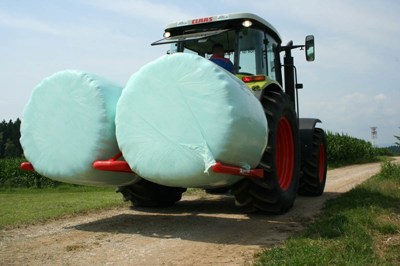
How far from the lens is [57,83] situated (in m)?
5.30

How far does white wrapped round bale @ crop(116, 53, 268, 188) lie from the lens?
4.51 metres

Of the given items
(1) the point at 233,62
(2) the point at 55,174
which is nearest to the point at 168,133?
(2) the point at 55,174

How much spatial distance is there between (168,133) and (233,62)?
2226 millimetres

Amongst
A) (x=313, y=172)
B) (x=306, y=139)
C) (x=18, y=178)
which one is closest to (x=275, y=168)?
(x=306, y=139)

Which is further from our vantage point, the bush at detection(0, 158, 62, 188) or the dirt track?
the bush at detection(0, 158, 62, 188)

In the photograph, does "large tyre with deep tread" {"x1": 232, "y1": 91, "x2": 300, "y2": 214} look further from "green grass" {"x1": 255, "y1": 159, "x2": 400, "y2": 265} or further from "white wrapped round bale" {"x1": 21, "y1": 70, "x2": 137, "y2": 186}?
"white wrapped round bale" {"x1": 21, "y1": 70, "x2": 137, "y2": 186}

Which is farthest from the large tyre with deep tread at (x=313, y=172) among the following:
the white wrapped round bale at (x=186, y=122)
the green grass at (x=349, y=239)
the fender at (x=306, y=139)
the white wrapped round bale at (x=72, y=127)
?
the white wrapped round bale at (x=72, y=127)

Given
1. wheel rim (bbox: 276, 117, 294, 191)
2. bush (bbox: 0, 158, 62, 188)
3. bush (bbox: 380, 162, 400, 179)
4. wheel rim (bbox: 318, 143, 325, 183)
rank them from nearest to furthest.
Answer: wheel rim (bbox: 276, 117, 294, 191) < wheel rim (bbox: 318, 143, 325, 183) < bush (bbox: 380, 162, 400, 179) < bush (bbox: 0, 158, 62, 188)

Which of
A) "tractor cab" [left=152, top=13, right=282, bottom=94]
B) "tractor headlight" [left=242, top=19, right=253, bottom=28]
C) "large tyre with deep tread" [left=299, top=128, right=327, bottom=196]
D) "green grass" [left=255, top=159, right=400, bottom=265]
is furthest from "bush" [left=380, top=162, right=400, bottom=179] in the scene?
"tractor headlight" [left=242, top=19, right=253, bottom=28]

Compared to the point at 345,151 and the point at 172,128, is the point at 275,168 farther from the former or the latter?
the point at 345,151

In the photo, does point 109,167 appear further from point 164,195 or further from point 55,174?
point 164,195

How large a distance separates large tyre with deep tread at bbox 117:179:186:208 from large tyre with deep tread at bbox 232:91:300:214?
147cm

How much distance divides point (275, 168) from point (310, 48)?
312 cm

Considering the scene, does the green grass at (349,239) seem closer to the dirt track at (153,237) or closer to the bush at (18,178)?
the dirt track at (153,237)
